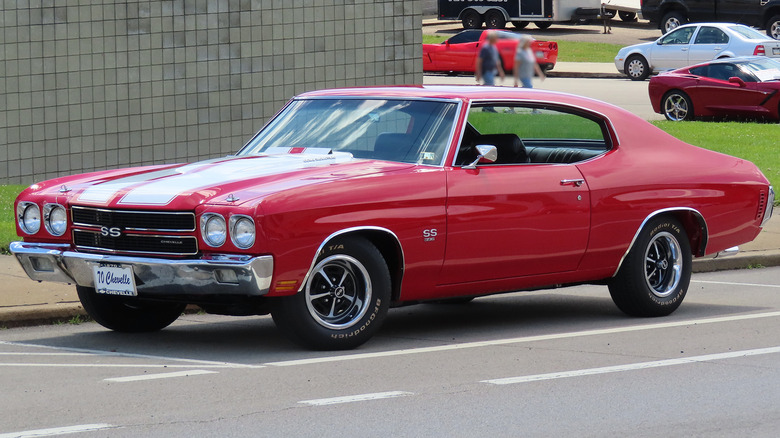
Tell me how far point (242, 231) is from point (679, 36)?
29.6 m

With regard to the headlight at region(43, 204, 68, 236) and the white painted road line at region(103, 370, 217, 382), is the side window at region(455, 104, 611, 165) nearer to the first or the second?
the white painted road line at region(103, 370, 217, 382)

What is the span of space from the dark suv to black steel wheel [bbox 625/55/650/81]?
9.42 metres

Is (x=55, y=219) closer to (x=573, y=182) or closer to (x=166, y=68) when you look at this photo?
(x=573, y=182)

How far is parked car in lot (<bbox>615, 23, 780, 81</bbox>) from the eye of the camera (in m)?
33.4

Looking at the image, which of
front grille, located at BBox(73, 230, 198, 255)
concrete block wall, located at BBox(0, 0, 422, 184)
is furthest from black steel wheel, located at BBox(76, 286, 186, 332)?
concrete block wall, located at BBox(0, 0, 422, 184)

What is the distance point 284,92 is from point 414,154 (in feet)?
35.1

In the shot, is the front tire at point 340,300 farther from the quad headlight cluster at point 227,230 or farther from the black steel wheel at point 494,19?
the black steel wheel at point 494,19

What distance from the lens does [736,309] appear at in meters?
10.3

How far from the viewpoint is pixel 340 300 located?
8156 mm

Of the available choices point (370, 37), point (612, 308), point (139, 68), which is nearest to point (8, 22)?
point (139, 68)

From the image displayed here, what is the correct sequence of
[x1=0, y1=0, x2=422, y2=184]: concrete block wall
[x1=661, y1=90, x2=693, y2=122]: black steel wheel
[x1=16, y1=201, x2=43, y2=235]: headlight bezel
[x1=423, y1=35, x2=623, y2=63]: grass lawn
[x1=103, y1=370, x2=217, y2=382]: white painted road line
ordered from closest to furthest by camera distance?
1. [x1=103, y1=370, x2=217, y2=382]: white painted road line
2. [x1=16, y1=201, x2=43, y2=235]: headlight bezel
3. [x1=0, y1=0, x2=422, y2=184]: concrete block wall
4. [x1=661, y1=90, x2=693, y2=122]: black steel wheel
5. [x1=423, y1=35, x2=623, y2=63]: grass lawn

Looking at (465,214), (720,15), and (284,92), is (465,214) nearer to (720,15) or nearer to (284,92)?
(284,92)

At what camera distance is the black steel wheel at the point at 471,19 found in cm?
5012

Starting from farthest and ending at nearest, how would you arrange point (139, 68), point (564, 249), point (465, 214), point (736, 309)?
point (139, 68)
point (736, 309)
point (564, 249)
point (465, 214)
